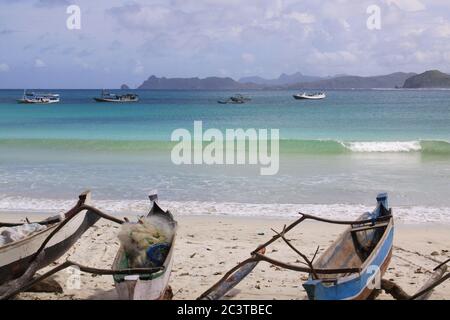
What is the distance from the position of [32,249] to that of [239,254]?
284cm

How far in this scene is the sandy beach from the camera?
674cm

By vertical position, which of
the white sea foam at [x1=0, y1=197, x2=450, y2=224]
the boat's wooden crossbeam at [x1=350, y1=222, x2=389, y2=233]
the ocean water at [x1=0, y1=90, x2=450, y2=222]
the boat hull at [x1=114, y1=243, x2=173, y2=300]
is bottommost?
the white sea foam at [x1=0, y1=197, x2=450, y2=224]

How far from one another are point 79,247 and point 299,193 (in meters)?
5.59

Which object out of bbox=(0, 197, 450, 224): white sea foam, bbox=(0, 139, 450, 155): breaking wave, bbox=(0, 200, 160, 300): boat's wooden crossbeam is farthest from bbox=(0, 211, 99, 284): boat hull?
bbox=(0, 139, 450, 155): breaking wave

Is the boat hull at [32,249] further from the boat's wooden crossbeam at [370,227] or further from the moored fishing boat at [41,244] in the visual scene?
the boat's wooden crossbeam at [370,227]

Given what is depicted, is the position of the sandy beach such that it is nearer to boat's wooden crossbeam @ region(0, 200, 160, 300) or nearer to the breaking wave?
boat's wooden crossbeam @ region(0, 200, 160, 300)

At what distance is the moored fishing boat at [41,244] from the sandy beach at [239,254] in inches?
13.1

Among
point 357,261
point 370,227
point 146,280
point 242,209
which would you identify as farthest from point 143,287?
point 242,209

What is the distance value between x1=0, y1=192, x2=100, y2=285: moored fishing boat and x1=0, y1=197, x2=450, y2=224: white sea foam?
3.47 meters

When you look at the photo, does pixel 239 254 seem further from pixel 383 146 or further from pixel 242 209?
pixel 383 146

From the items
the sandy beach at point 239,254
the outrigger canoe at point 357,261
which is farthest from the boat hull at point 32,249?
the outrigger canoe at point 357,261

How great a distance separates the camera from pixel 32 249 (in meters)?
6.45

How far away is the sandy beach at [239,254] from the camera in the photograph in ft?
22.1
